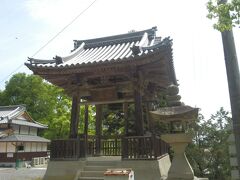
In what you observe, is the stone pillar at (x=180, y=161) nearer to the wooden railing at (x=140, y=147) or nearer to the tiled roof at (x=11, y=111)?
the wooden railing at (x=140, y=147)

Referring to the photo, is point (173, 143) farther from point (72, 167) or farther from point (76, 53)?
point (76, 53)

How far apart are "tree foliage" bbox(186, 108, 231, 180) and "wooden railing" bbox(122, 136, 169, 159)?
638 cm

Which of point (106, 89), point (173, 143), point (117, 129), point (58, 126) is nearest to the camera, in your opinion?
point (173, 143)

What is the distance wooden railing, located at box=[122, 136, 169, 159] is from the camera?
32.8 ft

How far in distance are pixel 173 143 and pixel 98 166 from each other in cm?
341

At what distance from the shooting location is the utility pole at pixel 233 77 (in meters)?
4.52

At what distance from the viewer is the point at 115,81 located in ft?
41.2

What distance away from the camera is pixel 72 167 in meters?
10.9

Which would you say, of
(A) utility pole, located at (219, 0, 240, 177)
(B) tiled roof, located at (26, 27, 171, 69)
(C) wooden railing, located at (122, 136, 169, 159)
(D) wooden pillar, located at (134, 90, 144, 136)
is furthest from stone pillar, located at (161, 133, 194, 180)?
(A) utility pole, located at (219, 0, 240, 177)

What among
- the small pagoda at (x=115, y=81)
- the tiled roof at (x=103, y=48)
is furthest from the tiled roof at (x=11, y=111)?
the small pagoda at (x=115, y=81)

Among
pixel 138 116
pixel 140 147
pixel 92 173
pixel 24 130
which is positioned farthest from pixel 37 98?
pixel 140 147

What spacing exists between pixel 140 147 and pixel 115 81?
3706 millimetres

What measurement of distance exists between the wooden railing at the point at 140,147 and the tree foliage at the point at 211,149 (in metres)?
6.38

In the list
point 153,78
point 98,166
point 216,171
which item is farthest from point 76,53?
point 216,171
